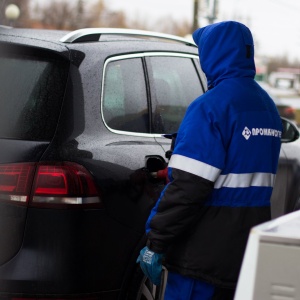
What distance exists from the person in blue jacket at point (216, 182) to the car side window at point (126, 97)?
2.30ft

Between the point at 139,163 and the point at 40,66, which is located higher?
the point at 40,66

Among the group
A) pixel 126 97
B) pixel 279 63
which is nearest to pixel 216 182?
pixel 126 97

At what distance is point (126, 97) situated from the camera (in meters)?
3.96

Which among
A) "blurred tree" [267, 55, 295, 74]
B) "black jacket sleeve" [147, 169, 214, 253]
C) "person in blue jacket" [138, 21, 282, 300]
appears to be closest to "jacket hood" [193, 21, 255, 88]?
"person in blue jacket" [138, 21, 282, 300]

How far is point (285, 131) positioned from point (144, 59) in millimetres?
1628

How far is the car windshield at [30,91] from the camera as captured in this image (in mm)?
3482

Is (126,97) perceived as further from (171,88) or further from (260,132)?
(260,132)

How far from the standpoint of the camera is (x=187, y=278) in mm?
3135

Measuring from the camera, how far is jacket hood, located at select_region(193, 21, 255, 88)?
10.4 feet

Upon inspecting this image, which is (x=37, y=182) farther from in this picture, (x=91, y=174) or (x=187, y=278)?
(x=187, y=278)

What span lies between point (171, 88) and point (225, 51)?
4.06 feet

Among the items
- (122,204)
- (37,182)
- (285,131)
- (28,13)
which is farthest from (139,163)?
(28,13)

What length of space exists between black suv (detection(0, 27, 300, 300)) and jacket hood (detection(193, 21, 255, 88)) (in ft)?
2.22

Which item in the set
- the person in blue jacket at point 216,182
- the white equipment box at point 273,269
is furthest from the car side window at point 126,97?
the white equipment box at point 273,269
